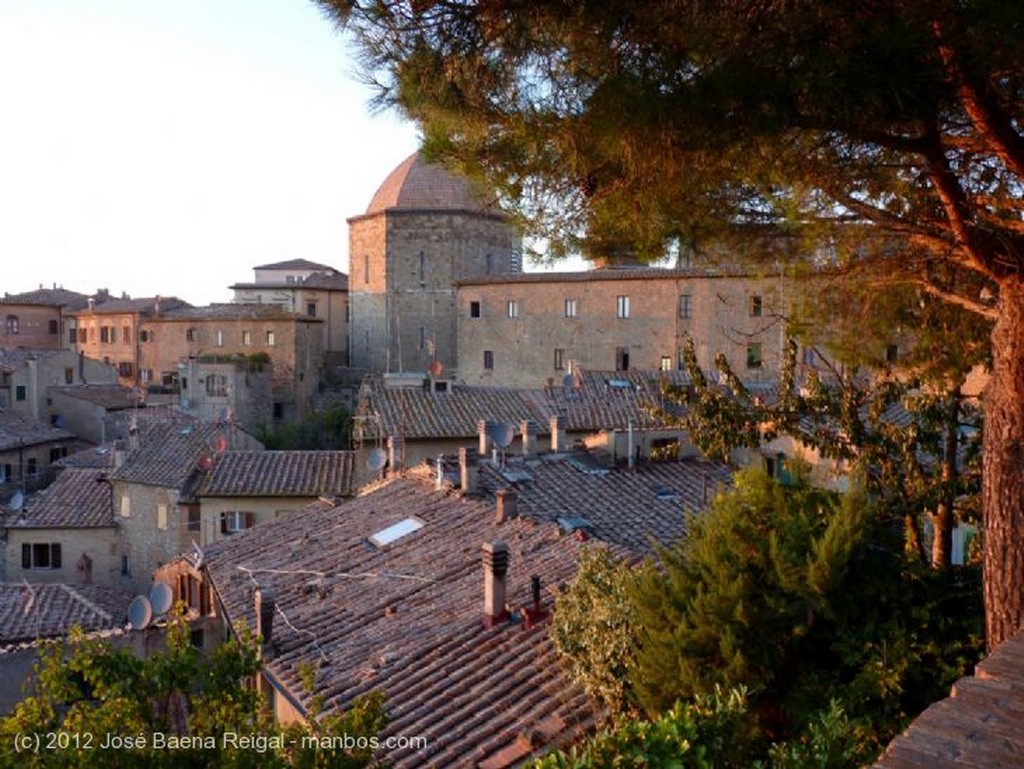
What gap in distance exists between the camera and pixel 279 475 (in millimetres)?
21797

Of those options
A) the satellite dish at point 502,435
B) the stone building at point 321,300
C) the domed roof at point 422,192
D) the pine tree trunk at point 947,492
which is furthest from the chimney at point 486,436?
the stone building at point 321,300

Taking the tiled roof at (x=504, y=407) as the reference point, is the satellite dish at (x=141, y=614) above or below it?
below

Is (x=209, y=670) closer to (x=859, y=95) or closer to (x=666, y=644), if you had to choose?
(x=666, y=644)

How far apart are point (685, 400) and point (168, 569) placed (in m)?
11.8

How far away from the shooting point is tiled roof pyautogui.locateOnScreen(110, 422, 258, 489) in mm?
22500

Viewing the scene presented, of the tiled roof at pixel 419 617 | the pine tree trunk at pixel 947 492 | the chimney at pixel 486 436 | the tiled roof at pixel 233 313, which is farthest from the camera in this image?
the tiled roof at pixel 233 313

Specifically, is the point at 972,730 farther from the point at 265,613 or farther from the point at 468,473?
the point at 468,473

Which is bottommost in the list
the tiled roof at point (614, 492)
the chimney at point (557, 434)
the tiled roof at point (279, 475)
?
the tiled roof at point (279, 475)

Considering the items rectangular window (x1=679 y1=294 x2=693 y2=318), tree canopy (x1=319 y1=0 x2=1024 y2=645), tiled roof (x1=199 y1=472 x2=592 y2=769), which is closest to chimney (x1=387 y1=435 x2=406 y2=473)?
tiled roof (x1=199 y1=472 x2=592 y2=769)

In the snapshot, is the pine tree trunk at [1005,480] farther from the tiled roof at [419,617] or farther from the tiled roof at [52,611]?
the tiled roof at [52,611]

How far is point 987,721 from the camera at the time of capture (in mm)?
3422

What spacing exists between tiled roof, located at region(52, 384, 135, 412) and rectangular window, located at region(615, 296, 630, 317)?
18.6 meters

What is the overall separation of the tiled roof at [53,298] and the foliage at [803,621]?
53496mm

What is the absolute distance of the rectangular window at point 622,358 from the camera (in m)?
35.0
